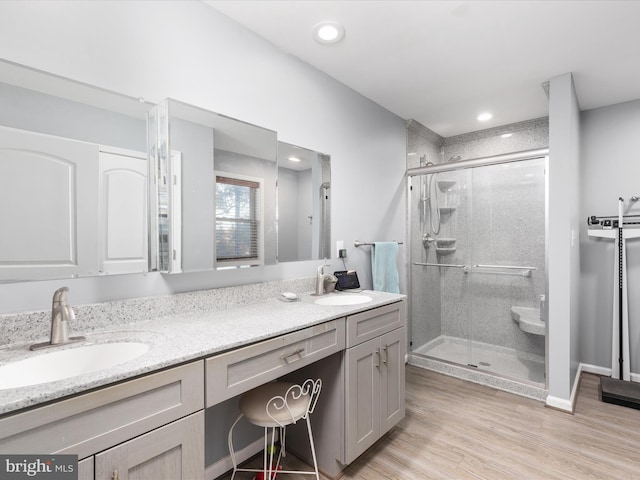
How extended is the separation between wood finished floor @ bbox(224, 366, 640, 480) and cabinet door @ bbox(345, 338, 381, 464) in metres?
0.17

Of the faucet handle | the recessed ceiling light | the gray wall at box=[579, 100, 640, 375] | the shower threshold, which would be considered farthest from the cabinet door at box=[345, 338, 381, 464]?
the gray wall at box=[579, 100, 640, 375]

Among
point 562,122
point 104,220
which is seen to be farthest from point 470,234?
point 104,220

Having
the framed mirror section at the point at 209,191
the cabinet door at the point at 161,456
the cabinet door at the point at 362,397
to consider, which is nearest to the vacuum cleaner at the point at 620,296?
the cabinet door at the point at 362,397

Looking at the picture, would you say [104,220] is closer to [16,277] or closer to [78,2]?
[16,277]

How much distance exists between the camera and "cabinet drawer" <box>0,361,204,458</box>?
0.75m

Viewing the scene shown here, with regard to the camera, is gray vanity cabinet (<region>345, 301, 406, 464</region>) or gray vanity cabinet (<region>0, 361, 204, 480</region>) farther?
gray vanity cabinet (<region>345, 301, 406, 464</region>)

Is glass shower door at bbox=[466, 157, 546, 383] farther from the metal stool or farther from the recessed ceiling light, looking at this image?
the metal stool

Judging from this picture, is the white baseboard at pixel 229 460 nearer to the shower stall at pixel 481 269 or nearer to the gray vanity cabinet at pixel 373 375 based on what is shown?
the gray vanity cabinet at pixel 373 375

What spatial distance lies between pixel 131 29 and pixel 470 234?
2.89 m

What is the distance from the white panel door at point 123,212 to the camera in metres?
1.36

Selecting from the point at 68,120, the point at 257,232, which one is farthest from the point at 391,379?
the point at 68,120

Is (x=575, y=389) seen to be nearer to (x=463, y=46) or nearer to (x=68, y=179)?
(x=463, y=46)

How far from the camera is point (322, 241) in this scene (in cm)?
236

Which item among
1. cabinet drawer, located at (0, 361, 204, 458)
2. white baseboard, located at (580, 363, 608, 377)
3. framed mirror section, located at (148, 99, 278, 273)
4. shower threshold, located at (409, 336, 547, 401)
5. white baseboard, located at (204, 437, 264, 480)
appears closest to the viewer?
cabinet drawer, located at (0, 361, 204, 458)
